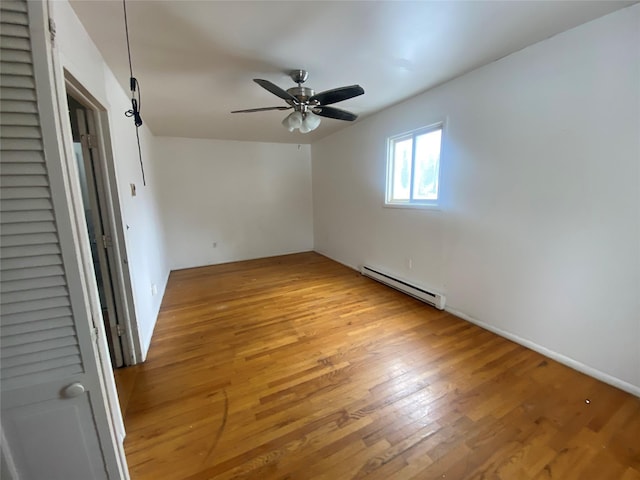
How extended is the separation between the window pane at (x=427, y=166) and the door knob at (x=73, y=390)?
3.16m

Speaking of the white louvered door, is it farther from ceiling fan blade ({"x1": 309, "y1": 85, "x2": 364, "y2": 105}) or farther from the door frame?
ceiling fan blade ({"x1": 309, "y1": 85, "x2": 364, "y2": 105})

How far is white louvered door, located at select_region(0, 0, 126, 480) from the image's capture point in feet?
2.41

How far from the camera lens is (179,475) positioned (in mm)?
1298

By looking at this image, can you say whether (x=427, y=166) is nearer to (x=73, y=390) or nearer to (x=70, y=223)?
(x=70, y=223)

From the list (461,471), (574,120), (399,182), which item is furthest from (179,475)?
(399,182)

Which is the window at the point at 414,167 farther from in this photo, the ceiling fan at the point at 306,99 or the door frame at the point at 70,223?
the door frame at the point at 70,223

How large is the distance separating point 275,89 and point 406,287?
2.66 metres

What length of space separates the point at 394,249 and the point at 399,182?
3.04 feet

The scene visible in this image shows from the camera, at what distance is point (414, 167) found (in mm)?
3258

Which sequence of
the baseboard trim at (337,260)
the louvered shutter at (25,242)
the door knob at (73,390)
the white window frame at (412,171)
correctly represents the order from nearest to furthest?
the louvered shutter at (25,242) < the door knob at (73,390) < the white window frame at (412,171) < the baseboard trim at (337,260)

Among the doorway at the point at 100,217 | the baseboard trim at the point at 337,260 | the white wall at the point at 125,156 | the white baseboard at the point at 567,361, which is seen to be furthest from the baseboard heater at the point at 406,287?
the doorway at the point at 100,217

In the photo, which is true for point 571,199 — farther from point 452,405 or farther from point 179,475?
point 179,475

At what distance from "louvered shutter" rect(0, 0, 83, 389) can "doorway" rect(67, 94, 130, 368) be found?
4.04 feet

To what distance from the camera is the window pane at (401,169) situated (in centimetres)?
346
